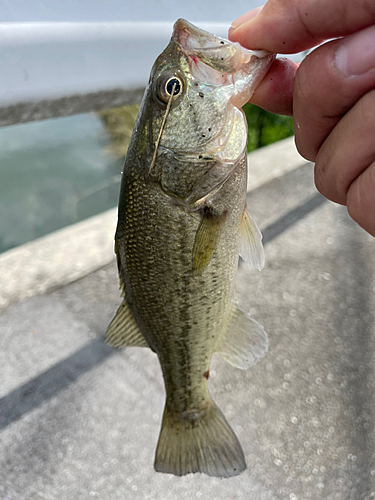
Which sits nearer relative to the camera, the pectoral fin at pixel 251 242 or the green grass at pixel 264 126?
the pectoral fin at pixel 251 242

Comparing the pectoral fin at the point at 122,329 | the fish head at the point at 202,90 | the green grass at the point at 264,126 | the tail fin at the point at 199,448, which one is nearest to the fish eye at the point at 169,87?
the fish head at the point at 202,90

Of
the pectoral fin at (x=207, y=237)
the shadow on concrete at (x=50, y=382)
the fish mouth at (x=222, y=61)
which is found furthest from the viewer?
the shadow on concrete at (x=50, y=382)

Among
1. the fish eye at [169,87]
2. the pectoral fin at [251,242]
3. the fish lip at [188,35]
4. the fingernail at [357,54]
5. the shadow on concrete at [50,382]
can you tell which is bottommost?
the shadow on concrete at [50,382]

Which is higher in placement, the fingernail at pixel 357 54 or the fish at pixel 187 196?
the fingernail at pixel 357 54

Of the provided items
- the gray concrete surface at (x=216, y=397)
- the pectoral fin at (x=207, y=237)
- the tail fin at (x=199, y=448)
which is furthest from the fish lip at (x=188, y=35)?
the gray concrete surface at (x=216, y=397)

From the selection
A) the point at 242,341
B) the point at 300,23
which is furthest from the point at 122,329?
the point at 300,23

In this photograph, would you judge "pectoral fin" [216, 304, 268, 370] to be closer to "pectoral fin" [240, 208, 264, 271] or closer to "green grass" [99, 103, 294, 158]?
"pectoral fin" [240, 208, 264, 271]

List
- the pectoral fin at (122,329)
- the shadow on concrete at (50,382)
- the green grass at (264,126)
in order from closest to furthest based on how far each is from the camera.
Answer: the pectoral fin at (122,329)
the shadow on concrete at (50,382)
the green grass at (264,126)

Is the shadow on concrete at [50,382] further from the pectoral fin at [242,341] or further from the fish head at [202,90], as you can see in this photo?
the fish head at [202,90]

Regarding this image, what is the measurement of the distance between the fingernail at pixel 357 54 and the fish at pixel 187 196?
0.79ft

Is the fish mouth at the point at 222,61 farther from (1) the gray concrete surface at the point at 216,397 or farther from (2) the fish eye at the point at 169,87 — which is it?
(1) the gray concrete surface at the point at 216,397

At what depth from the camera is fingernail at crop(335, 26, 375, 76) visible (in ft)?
2.56

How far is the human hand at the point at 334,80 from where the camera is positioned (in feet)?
2.64

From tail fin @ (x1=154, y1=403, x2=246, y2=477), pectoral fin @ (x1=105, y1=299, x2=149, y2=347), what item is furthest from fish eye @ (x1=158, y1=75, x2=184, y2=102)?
tail fin @ (x1=154, y1=403, x2=246, y2=477)
